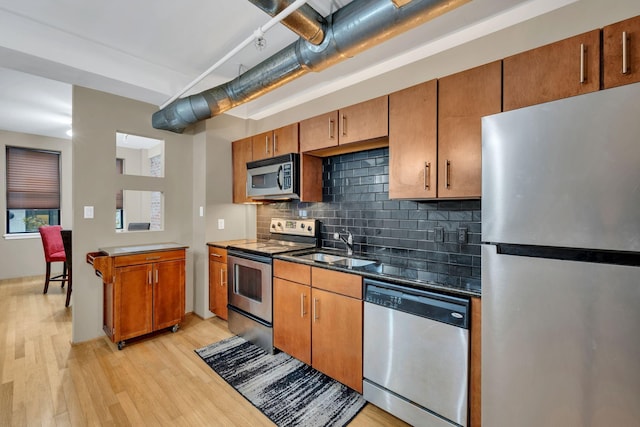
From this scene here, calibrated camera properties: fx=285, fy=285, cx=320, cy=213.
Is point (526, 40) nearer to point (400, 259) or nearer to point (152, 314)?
point (400, 259)

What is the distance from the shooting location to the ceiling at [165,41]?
2004 millimetres

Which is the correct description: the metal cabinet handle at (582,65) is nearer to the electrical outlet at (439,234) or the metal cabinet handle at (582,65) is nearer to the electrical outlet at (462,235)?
the electrical outlet at (462,235)

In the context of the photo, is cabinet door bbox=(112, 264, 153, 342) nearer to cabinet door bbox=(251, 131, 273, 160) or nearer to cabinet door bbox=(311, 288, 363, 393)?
cabinet door bbox=(251, 131, 273, 160)

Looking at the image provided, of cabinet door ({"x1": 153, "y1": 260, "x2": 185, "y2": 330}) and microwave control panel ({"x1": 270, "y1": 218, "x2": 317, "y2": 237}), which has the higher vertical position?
microwave control panel ({"x1": 270, "y1": 218, "x2": 317, "y2": 237})

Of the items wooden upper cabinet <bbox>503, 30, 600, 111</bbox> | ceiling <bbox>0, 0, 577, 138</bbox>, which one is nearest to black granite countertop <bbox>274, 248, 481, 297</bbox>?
wooden upper cabinet <bbox>503, 30, 600, 111</bbox>

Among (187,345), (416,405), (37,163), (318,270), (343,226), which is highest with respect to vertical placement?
(37,163)

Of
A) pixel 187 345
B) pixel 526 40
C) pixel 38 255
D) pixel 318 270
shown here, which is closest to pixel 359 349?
pixel 318 270

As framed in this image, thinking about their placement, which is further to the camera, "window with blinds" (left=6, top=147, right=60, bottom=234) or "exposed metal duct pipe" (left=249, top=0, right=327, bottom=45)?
"window with blinds" (left=6, top=147, right=60, bottom=234)

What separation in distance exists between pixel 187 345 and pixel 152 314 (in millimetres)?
503

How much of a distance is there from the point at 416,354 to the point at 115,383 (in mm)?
2264

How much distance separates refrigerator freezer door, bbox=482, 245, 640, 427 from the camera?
3.43 feet

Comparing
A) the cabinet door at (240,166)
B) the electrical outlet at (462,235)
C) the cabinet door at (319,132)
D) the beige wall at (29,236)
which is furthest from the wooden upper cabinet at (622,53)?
the beige wall at (29,236)

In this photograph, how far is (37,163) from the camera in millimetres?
5246

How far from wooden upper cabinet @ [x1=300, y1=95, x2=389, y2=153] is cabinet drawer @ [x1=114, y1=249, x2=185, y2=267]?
5.85ft
